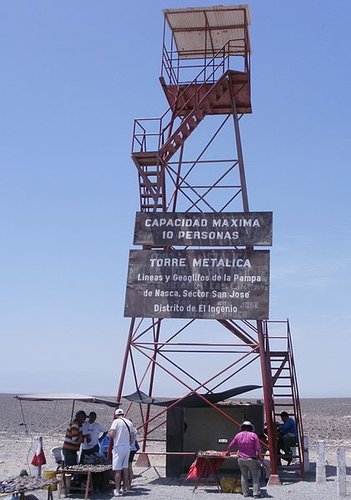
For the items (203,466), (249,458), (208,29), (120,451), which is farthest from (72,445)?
(208,29)

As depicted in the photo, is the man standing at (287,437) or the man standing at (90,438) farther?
the man standing at (287,437)

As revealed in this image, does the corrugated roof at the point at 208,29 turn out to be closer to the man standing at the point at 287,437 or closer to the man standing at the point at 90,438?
the man standing at the point at 287,437

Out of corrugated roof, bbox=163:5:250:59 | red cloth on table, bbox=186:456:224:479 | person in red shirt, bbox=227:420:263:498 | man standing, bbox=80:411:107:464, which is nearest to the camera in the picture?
person in red shirt, bbox=227:420:263:498

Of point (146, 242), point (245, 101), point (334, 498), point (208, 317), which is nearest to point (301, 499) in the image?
point (334, 498)

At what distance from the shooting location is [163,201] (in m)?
20.6

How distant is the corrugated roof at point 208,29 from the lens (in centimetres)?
2020

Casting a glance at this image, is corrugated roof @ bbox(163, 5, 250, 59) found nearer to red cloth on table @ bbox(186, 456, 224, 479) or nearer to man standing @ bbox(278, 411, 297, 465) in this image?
man standing @ bbox(278, 411, 297, 465)

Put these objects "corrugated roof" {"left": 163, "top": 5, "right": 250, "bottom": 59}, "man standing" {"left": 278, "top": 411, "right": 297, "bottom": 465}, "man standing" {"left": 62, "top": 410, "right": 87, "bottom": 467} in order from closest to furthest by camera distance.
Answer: "man standing" {"left": 62, "top": 410, "right": 87, "bottom": 467} < "man standing" {"left": 278, "top": 411, "right": 297, "bottom": 465} < "corrugated roof" {"left": 163, "top": 5, "right": 250, "bottom": 59}

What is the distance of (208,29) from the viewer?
20875mm

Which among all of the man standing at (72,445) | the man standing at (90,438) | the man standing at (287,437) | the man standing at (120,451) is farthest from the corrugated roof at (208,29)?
the man standing at (72,445)

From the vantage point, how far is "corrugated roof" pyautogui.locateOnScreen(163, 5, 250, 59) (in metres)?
20.2

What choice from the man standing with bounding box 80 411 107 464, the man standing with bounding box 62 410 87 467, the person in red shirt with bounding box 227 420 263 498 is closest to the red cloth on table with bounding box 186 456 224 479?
the person in red shirt with bounding box 227 420 263 498

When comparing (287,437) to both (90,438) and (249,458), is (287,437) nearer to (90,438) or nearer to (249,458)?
(249,458)

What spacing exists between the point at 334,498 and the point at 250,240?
7.08 metres
